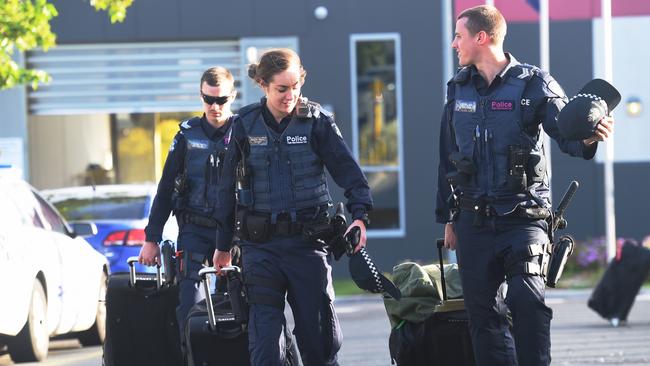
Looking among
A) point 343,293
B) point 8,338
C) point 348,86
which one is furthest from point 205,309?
point 348,86

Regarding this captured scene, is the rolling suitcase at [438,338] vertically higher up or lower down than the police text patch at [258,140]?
lower down

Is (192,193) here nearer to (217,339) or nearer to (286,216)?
(217,339)

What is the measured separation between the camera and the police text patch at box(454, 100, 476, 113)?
7.13m

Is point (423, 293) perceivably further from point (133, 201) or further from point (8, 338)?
point (133, 201)

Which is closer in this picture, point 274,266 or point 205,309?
point 274,266

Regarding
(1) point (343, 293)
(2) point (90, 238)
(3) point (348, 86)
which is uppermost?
(3) point (348, 86)

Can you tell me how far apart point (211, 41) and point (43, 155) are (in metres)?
3.51

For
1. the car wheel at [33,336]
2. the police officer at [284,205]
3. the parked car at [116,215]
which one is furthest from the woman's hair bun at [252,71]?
the parked car at [116,215]

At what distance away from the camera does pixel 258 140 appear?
7.24 meters

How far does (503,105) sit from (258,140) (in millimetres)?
1189

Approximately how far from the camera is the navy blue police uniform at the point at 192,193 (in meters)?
8.73

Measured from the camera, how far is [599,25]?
24125 mm

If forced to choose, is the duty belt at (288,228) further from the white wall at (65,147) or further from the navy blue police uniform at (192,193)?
the white wall at (65,147)

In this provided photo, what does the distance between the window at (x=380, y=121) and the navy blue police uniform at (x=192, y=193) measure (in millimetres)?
15060
